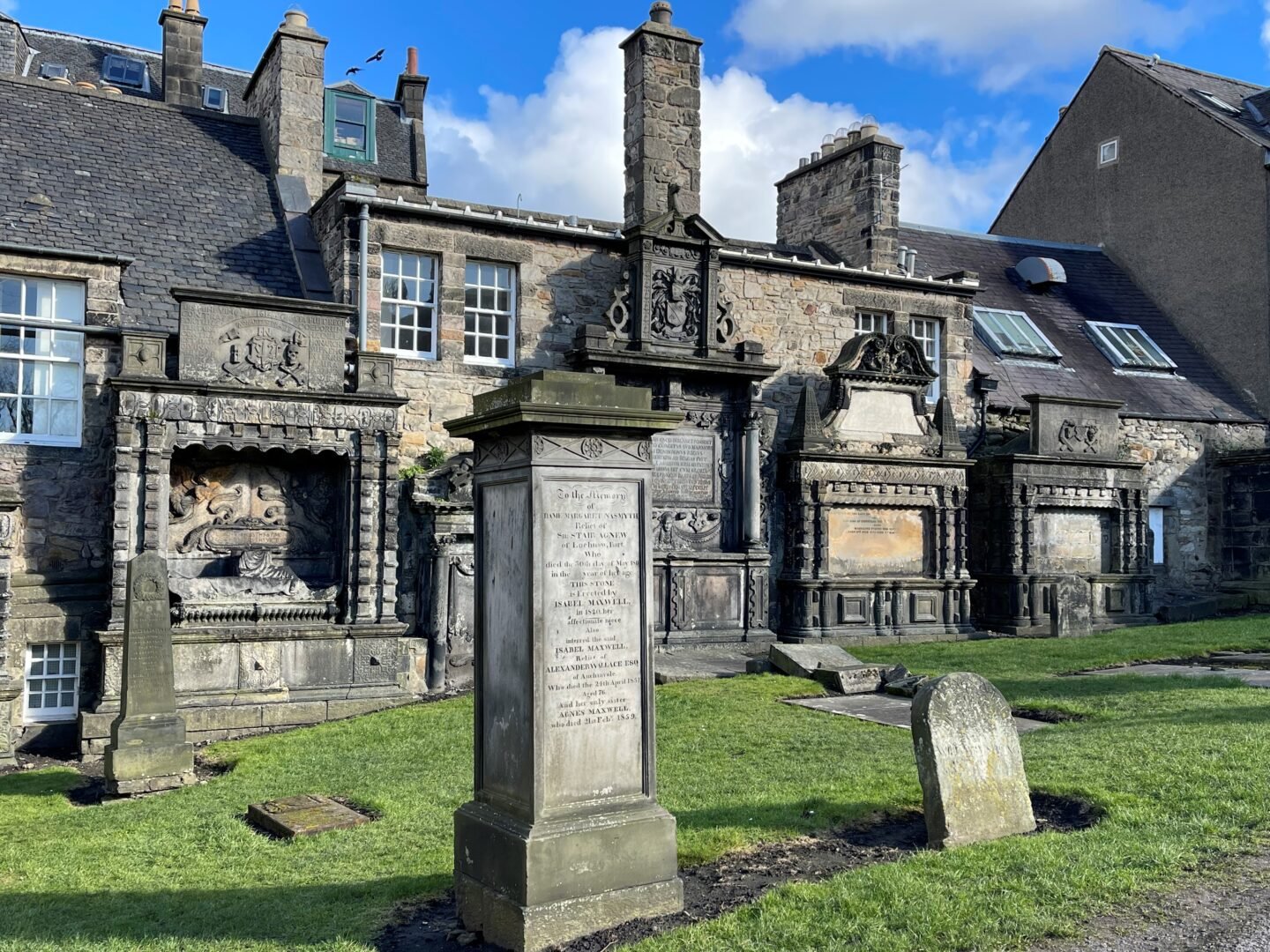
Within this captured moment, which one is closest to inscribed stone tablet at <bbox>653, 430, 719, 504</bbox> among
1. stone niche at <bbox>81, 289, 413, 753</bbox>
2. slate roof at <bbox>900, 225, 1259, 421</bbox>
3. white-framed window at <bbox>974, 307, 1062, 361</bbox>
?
stone niche at <bbox>81, 289, 413, 753</bbox>

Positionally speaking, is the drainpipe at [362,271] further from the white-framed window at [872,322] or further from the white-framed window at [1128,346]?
the white-framed window at [1128,346]

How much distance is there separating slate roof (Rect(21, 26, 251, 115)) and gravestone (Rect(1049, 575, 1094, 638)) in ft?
79.9

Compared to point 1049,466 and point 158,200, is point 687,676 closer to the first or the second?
point 1049,466

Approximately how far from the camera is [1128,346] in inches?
950

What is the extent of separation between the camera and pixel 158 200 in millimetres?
16266

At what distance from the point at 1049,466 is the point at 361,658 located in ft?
41.3

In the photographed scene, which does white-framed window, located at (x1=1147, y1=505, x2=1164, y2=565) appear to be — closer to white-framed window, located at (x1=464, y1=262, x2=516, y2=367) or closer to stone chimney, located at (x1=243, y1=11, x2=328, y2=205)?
white-framed window, located at (x1=464, y1=262, x2=516, y2=367)

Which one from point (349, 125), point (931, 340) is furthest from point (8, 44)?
point (931, 340)

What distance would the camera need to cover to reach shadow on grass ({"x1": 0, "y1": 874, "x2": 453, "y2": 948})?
5.61 meters

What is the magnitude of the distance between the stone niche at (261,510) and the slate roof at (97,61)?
19.0 meters

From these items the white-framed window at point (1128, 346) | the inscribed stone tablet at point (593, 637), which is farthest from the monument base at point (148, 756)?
the white-framed window at point (1128, 346)

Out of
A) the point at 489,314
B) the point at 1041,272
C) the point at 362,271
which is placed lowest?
the point at 489,314

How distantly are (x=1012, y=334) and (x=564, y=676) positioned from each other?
1974 cm

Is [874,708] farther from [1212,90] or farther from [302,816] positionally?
[1212,90]
